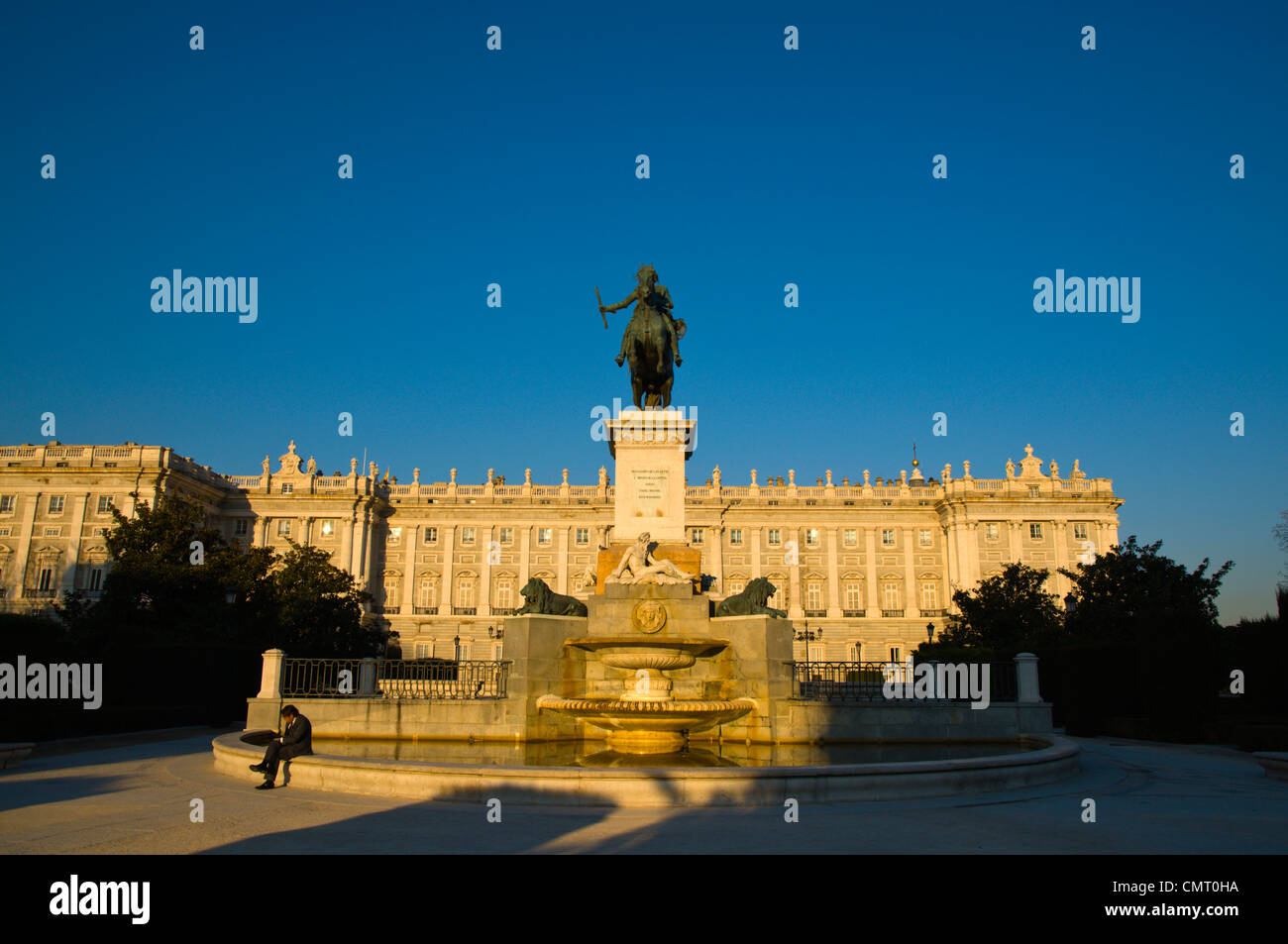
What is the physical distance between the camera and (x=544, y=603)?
14961mm

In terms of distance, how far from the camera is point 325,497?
88500mm

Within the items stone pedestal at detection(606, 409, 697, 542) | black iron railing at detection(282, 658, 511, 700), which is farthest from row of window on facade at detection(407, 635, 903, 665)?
stone pedestal at detection(606, 409, 697, 542)

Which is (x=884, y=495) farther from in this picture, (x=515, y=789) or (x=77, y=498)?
(x=515, y=789)

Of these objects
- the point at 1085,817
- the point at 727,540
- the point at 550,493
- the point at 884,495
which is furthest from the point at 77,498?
the point at 1085,817

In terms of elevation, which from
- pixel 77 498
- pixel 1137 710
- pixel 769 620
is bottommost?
pixel 1137 710

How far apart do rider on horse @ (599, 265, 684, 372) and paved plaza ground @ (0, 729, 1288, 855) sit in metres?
9.78

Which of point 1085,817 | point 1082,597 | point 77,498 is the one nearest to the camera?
point 1085,817

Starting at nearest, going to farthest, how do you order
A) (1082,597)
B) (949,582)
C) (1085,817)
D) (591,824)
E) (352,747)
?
(591,824) < (1085,817) < (352,747) < (1082,597) < (949,582)

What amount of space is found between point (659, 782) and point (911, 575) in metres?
85.3

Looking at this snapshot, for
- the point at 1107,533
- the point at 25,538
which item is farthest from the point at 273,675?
the point at 1107,533

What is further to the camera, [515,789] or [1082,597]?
[1082,597]

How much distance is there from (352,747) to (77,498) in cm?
7865

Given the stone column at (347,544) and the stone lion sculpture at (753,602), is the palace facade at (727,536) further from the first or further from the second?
the stone lion sculpture at (753,602)

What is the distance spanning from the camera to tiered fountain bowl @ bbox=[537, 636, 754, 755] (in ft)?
40.4
